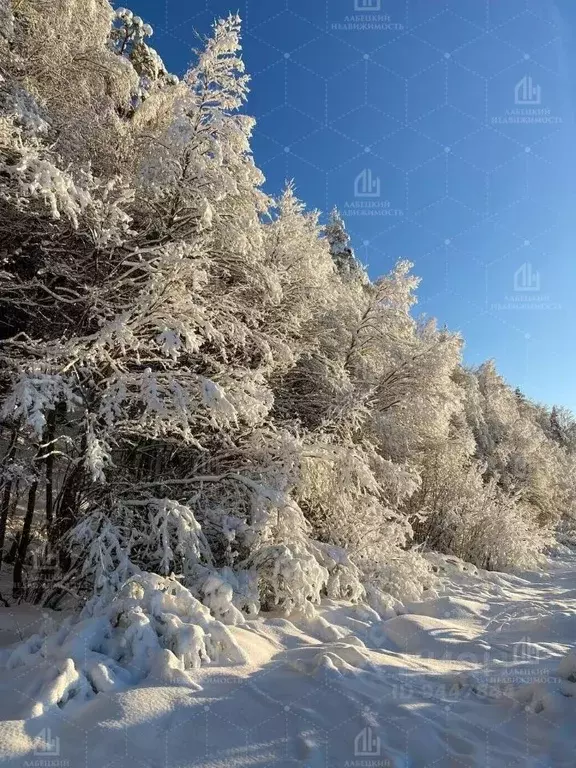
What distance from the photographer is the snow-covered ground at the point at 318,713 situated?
3080 mm

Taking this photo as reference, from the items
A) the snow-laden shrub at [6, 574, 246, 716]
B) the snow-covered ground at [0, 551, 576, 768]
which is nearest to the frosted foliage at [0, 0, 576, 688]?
the snow-laden shrub at [6, 574, 246, 716]

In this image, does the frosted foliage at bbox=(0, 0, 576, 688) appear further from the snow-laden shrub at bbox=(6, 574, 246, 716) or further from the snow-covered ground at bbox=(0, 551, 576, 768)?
the snow-covered ground at bbox=(0, 551, 576, 768)

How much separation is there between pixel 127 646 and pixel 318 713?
1.65 m

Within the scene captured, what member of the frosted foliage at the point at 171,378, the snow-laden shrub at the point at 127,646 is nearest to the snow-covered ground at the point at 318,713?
the snow-laden shrub at the point at 127,646

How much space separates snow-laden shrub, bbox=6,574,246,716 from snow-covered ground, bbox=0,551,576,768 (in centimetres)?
11

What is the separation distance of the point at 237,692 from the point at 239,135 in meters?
6.48

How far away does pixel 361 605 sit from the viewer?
263 inches

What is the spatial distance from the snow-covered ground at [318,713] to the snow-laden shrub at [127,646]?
107mm

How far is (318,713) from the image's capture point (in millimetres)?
3584

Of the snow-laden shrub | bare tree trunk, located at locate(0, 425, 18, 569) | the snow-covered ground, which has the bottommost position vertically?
the snow-covered ground

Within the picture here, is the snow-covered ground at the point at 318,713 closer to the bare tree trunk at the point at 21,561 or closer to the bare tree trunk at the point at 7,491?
the bare tree trunk at the point at 21,561

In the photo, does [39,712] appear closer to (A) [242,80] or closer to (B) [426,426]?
(A) [242,80]

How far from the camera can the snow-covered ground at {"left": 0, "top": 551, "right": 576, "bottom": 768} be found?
3.08 m

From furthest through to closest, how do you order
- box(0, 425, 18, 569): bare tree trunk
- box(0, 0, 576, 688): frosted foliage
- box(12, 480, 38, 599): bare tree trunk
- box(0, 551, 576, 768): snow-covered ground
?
1. box(12, 480, 38, 599): bare tree trunk
2. box(0, 425, 18, 569): bare tree trunk
3. box(0, 0, 576, 688): frosted foliage
4. box(0, 551, 576, 768): snow-covered ground
